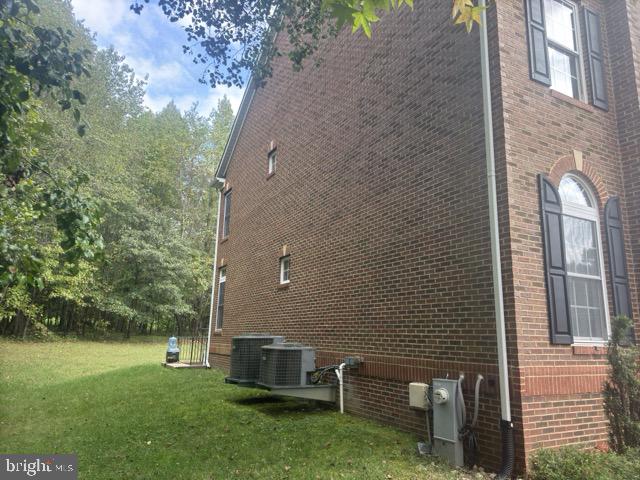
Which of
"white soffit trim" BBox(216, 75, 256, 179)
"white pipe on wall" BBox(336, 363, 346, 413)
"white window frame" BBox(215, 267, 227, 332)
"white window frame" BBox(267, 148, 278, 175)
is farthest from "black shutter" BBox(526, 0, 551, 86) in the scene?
"white window frame" BBox(215, 267, 227, 332)

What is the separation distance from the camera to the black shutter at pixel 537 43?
6.01 meters

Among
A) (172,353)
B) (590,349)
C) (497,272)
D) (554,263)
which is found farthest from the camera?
(172,353)

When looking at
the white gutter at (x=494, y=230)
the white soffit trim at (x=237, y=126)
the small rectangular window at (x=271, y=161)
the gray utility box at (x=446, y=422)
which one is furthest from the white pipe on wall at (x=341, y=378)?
the white soffit trim at (x=237, y=126)

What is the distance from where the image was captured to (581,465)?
4.54 m

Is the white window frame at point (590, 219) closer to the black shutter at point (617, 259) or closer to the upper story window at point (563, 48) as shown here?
the black shutter at point (617, 259)

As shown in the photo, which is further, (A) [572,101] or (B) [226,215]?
(B) [226,215]

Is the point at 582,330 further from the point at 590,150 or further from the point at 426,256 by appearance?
the point at 590,150

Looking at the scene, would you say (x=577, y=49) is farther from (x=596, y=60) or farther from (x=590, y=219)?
(x=590, y=219)

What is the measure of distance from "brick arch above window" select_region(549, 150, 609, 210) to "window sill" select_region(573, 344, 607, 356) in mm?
1932

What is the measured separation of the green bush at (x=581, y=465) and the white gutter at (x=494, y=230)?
0.53 metres

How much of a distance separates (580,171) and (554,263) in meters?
1.58

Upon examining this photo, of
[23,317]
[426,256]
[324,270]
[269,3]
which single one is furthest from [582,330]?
[23,317]

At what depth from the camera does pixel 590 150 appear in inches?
251

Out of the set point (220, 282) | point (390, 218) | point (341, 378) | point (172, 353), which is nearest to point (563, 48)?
point (390, 218)
